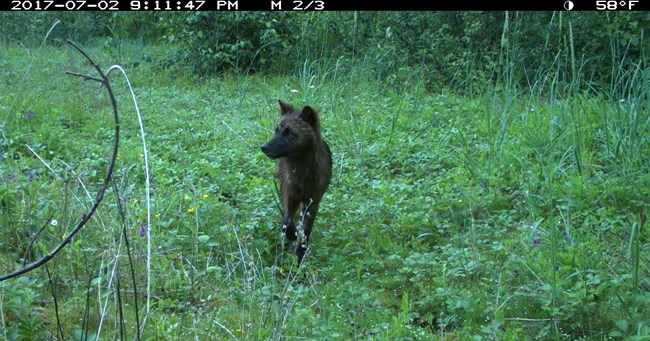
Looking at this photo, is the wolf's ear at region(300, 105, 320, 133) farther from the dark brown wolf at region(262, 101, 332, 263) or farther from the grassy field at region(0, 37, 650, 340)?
the grassy field at region(0, 37, 650, 340)

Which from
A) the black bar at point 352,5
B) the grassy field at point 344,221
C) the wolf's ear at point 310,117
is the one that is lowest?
the grassy field at point 344,221

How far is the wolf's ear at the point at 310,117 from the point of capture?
615 centimetres

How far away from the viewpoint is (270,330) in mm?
3535

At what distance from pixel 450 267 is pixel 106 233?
2.32 metres

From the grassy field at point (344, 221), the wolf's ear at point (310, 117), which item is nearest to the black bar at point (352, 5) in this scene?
the grassy field at point (344, 221)

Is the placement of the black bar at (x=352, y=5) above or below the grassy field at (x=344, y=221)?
above

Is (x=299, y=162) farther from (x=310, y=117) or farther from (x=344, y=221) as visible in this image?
(x=344, y=221)

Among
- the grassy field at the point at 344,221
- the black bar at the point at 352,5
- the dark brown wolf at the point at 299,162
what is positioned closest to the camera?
the grassy field at the point at 344,221

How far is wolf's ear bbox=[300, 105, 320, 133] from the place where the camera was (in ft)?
20.2

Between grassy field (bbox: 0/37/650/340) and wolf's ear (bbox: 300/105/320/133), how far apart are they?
686 millimetres

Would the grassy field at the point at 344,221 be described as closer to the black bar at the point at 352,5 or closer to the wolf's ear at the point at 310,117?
the wolf's ear at the point at 310,117

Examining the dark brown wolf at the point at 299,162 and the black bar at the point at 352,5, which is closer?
the dark brown wolf at the point at 299,162

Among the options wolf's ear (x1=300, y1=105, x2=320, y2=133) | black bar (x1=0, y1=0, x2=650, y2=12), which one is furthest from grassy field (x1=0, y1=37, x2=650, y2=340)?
black bar (x1=0, y1=0, x2=650, y2=12)

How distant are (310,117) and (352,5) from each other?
17.5 ft
